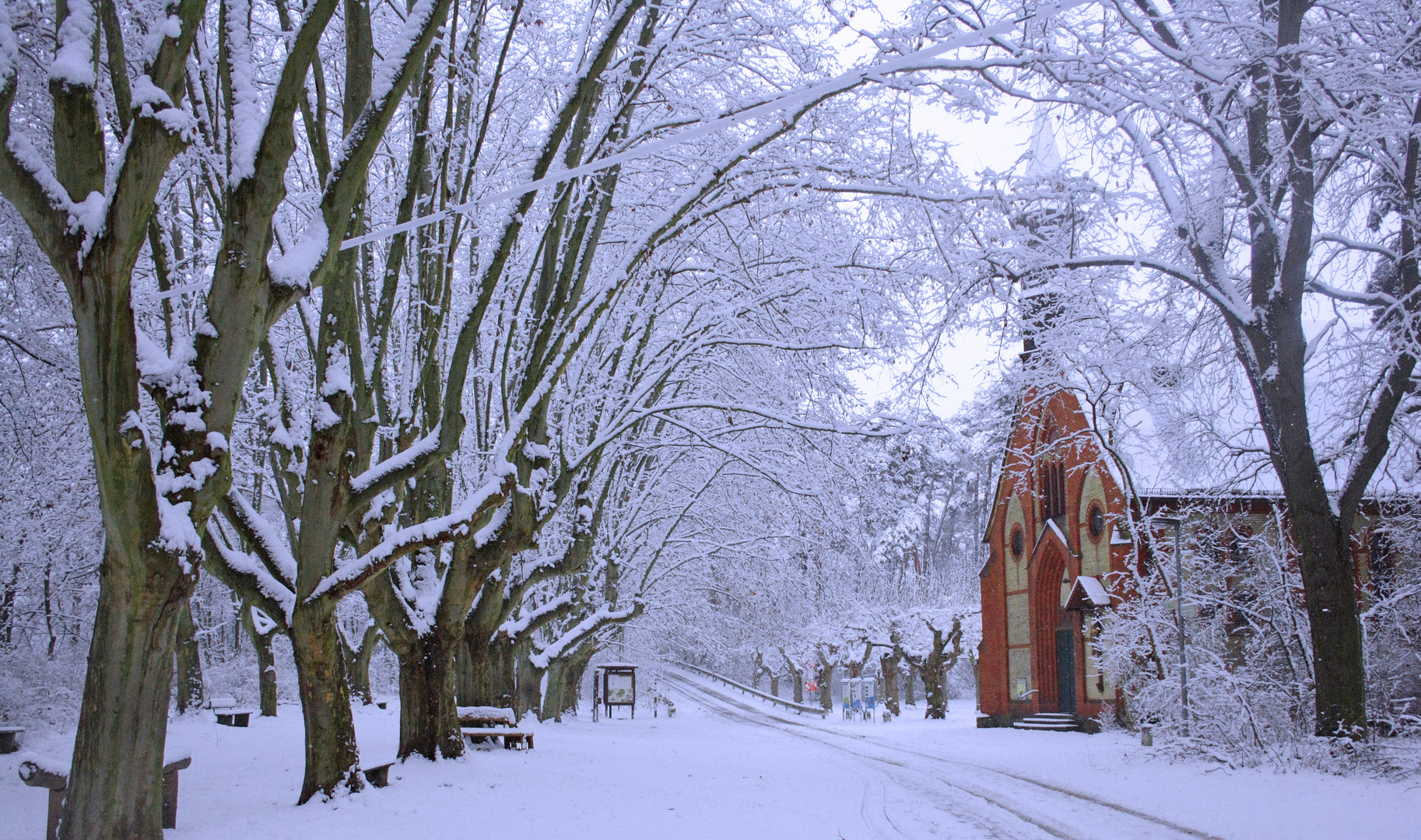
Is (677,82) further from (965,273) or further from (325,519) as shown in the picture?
(325,519)

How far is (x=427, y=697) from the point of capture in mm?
12398

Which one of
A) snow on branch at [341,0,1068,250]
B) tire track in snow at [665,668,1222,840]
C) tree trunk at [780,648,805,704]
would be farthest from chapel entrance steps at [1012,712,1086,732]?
snow on branch at [341,0,1068,250]

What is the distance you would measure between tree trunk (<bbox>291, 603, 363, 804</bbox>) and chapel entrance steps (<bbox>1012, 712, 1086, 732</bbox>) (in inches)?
1018

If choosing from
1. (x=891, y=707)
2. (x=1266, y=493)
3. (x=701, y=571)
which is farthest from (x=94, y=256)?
(x=891, y=707)

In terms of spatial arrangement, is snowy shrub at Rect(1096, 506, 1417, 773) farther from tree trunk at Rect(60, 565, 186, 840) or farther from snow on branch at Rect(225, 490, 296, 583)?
tree trunk at Rect(60, 565, 186, 840)

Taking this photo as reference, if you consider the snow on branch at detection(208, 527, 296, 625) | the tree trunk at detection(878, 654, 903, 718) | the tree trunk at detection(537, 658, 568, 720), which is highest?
the snow on branch at detection(208, 527, 296, 625)

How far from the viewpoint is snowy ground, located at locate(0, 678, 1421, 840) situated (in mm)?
8406

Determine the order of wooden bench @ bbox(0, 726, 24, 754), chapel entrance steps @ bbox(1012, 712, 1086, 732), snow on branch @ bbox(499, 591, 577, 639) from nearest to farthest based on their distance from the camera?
wooden bench @ bbox(0, 726, 24, 754) < snow on branch @ bbox(499, 591, 577, 639) < chapel entrance steps @ bbox(1012, 712, 1086, 732)

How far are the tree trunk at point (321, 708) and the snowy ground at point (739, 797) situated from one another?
23cm

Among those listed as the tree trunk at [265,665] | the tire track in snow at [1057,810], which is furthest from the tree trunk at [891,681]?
the tree trunk at [265,665]

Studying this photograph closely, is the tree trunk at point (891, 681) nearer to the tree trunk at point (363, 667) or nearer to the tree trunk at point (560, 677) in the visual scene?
the tree trunk at point (560, 677)

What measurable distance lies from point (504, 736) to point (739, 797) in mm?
5760

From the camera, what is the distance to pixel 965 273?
37.0 ft

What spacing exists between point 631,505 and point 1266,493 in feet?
52.5
